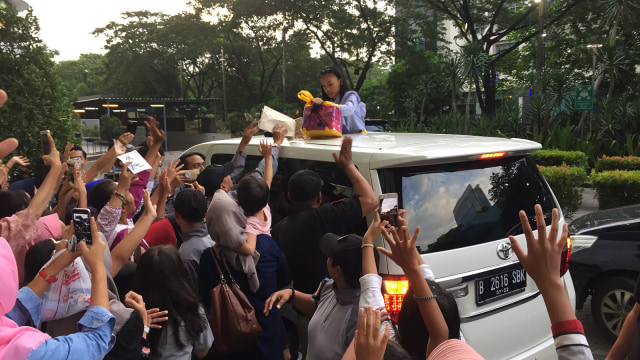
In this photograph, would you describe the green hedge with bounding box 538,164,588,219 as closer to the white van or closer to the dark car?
the dark car

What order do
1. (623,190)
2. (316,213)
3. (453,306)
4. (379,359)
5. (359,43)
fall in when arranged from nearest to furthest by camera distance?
(379,359)
(453,306)
(316,213)
(623,190)
(359,43)

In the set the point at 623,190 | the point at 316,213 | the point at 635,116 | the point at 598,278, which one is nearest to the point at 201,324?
the point at 316,213

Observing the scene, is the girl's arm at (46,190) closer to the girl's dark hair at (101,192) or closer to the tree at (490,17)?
the girl's dark hair at (101,192)

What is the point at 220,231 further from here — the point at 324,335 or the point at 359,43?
the point at 359,43

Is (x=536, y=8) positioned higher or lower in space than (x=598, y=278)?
higher

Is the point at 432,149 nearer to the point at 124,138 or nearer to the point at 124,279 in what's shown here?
the point at 124,279

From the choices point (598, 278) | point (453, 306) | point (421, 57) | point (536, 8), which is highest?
point (536, 8)

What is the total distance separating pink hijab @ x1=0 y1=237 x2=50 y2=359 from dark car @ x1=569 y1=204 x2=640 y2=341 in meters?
4.40

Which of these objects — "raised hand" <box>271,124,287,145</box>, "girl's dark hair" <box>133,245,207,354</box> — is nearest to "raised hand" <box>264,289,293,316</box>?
"girl's dark hair" <box>133,245,207,354</box>

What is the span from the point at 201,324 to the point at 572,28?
25467mm

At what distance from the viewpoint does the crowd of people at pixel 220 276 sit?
1466 mm

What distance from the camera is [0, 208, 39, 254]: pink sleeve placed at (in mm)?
2289

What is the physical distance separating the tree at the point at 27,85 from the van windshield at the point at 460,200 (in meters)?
7.56

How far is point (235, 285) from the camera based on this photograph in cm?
266
